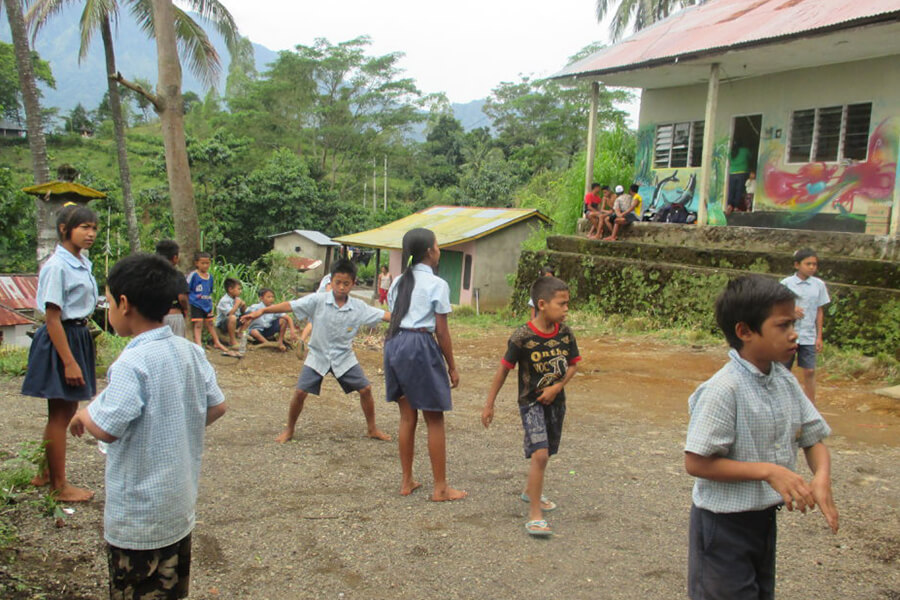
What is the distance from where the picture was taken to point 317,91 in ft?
147

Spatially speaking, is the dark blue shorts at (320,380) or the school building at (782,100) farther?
the school building at (782,100)

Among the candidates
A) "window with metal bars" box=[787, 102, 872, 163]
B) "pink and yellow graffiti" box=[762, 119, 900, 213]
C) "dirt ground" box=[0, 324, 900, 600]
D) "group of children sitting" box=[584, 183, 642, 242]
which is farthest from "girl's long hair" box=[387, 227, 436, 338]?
"window with metal bars" box=[787, 102, 872, 163]

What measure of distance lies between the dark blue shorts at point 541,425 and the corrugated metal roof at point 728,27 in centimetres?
890

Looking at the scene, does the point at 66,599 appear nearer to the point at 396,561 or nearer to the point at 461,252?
the point at 396,561

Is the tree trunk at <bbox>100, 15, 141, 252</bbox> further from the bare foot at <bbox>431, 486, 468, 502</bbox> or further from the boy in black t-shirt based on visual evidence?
the boy in black t-shirt

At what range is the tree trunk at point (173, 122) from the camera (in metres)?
9.77

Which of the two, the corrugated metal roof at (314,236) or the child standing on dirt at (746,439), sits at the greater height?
the child standing on dirt at (746,439)

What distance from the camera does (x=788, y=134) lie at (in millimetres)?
14133

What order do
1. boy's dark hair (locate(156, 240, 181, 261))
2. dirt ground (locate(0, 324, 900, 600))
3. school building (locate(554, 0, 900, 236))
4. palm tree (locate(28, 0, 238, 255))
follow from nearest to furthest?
dirt ground (locate(0, 324, 900, 600))
boy's dark hair (locate(156, 240, 181, 261))
school building (locate(554, 0, 900, 236))
palm tree (locate(28, 0, 238, 255))

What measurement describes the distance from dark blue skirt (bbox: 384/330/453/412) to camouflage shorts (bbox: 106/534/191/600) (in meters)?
1.95

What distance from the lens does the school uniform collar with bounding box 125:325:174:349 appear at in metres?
2.33

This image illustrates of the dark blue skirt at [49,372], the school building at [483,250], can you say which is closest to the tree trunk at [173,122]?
the dark blue skirt at [49,372]

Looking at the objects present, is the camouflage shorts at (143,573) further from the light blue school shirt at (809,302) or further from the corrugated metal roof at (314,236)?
the corrugated metal roof at (314,236)

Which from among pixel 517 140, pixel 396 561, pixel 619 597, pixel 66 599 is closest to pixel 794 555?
pixel 619 597
